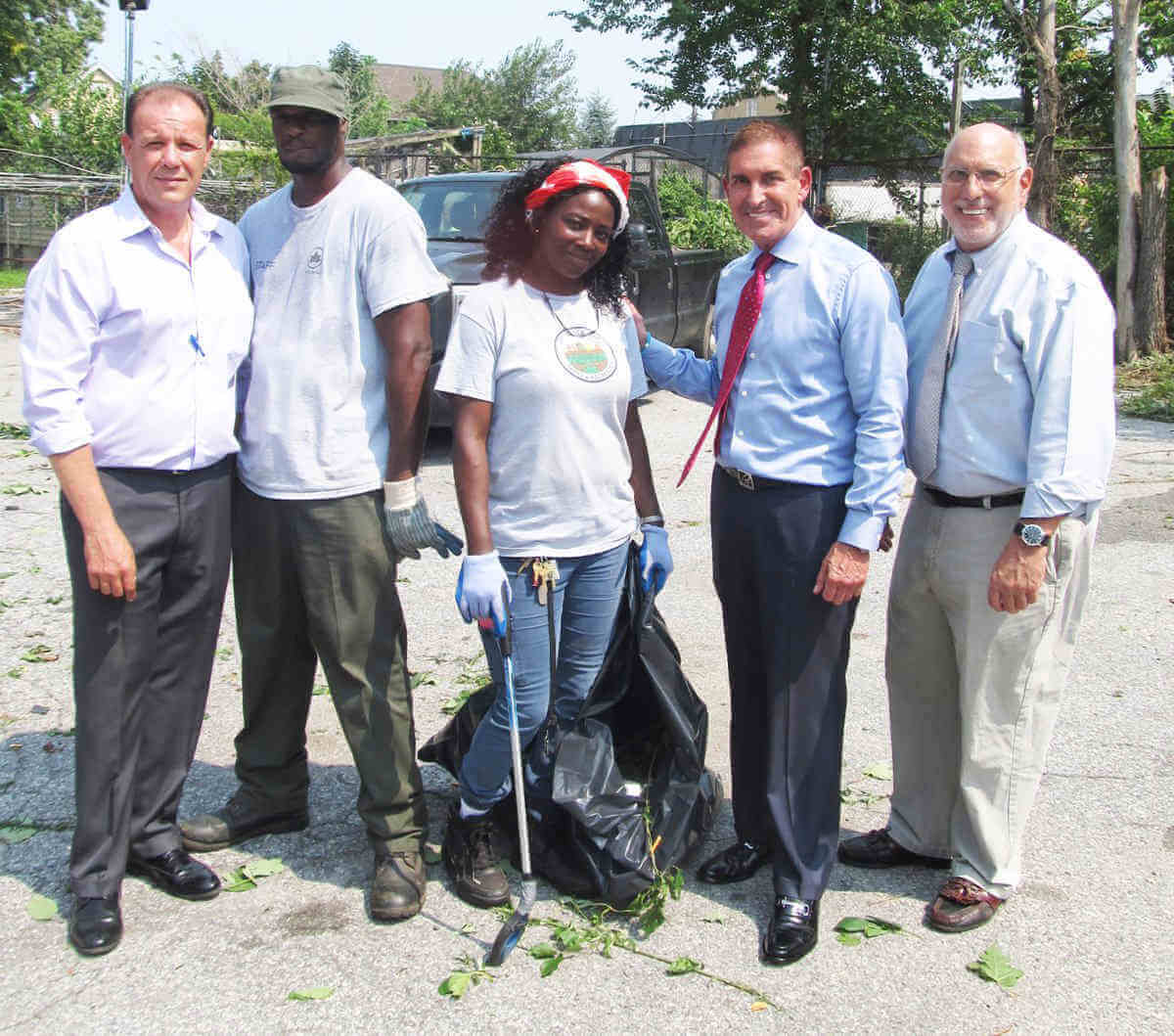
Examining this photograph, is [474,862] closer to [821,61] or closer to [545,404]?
[545,404]

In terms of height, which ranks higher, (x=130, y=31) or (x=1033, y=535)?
(x=130, y=31)

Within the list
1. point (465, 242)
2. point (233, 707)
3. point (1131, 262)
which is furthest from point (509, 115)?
point (233, 707)

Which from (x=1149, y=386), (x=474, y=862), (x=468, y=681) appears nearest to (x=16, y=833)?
(x=474, y=862)

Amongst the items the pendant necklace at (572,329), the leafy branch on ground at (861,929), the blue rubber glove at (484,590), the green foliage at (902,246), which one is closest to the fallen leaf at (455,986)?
the blue rubber glove at (484,590)

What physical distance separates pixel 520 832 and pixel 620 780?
39cm

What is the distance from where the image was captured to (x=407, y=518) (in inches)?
127

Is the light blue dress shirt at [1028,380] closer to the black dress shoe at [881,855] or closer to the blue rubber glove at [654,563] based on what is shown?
the blue rubber glove at [654,563]

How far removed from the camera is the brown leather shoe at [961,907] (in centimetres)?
321

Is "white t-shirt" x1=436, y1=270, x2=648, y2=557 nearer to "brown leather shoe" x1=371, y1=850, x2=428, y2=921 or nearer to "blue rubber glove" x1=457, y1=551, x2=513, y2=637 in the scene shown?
"blue rubber glove" x1=457, y1=551, x2=513, y2=637

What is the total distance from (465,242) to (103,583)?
6.24 metres

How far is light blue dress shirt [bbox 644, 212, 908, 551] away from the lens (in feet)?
9.84

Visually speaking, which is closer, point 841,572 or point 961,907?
point 841,572

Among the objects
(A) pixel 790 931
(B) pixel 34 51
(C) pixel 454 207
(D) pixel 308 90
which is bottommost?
(A) pixel 790 931

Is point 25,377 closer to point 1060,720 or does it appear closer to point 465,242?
point 1060,720
